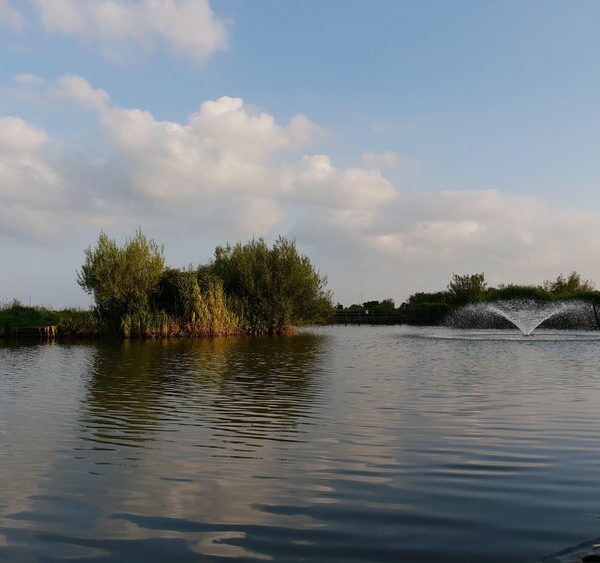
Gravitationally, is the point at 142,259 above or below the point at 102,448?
above

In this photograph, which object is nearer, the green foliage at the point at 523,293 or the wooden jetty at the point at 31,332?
the wooden jetty at the point at 31,332

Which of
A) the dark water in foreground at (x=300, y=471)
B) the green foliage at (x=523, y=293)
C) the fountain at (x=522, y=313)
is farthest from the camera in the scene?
the green foliage at (x=523, y=293)

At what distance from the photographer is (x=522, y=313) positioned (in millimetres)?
66438

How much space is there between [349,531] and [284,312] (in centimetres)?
4420

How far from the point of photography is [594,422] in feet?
32.7

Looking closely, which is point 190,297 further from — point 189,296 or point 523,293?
point 523,293

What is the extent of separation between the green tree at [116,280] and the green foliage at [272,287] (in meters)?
6.71

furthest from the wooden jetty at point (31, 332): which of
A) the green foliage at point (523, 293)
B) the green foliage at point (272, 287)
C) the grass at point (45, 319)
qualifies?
the green foliage at point (523, 293)

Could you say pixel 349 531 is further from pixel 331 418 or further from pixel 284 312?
pixel 284 312

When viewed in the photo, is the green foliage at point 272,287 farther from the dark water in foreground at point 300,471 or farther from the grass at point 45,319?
the dark water in foreground at point 300,471

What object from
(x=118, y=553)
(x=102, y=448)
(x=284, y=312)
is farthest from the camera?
(x=284, y=312)

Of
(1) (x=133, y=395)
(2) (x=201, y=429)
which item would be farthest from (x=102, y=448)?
(1) (x=133, y=395)

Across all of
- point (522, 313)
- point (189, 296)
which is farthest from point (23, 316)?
point (522, 313)

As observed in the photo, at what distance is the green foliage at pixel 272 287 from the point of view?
48844 millimetres
